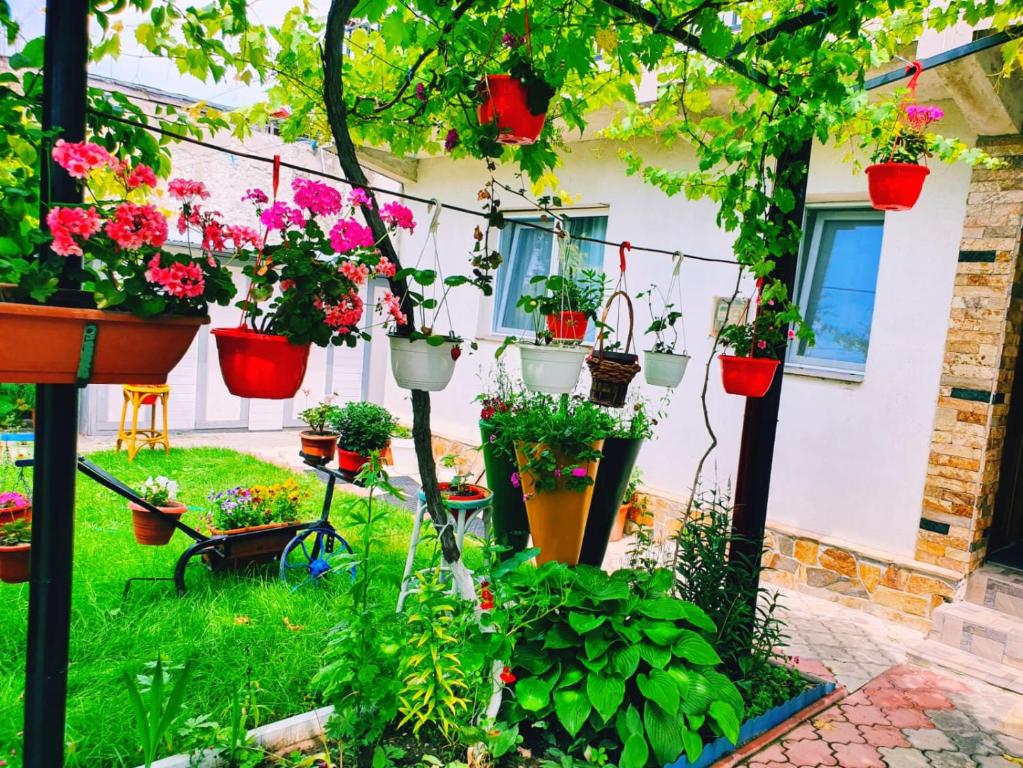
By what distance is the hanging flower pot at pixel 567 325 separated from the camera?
271cm

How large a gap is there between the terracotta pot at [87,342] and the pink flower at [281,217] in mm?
379

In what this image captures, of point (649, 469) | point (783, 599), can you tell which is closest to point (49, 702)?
point (783, 599)

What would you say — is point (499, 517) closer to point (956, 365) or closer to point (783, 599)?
point (783, 599)

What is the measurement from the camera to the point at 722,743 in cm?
263

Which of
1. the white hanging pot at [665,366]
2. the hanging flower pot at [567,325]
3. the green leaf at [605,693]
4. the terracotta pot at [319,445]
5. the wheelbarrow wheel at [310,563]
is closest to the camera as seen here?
the green leaf at [605,693]

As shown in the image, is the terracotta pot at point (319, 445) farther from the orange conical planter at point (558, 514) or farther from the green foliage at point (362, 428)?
the orange conical planter at point (558, 514)

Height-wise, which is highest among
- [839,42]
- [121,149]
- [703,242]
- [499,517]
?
[839,42]

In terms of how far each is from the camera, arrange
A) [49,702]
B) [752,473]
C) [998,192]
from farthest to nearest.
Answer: [998,192]
[752,473]
[49,702]

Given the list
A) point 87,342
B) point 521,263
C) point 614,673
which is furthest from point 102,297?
point 521,263

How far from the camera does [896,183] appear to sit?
307 cm

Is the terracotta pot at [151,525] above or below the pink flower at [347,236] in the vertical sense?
below

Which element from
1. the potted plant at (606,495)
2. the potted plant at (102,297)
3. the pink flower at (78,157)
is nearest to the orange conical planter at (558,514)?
the potted plant at (606,495)

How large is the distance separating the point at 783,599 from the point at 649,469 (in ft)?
4.65

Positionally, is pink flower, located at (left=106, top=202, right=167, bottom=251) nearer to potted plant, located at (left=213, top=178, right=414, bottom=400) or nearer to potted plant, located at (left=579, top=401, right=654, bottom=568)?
potted plant, located at (left=213, top=178, right=414, bottom=400)
